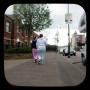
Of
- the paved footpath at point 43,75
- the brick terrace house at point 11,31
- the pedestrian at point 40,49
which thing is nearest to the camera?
the brick terrace house at point 11,31

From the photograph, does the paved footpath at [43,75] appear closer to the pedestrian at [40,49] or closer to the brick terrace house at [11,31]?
the brick terrace house at [11,31]

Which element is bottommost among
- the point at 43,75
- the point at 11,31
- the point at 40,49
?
the point at 43,75

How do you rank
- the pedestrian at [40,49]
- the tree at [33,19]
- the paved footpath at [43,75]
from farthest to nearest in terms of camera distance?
the pedestrian at [40,49] → the paved footpath at [43,75] → the tree at [33,19]

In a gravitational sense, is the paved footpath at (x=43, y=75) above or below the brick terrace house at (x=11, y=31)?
below

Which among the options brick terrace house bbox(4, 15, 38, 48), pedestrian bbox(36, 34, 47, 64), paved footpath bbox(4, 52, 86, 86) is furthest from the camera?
pedestrian bbox(36, 34, 47, 64)

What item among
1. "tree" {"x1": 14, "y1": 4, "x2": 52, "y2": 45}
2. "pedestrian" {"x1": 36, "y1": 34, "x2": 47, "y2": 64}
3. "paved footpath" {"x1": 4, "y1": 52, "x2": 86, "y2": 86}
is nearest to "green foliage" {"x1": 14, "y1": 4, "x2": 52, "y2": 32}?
"tree" {"x1": 14, "y1": 4, "x2": 52, "y2": 45}

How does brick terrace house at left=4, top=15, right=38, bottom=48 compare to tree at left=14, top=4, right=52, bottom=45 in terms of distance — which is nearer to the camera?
brick terrace house at left=4, top=15, right=38, bottom=48

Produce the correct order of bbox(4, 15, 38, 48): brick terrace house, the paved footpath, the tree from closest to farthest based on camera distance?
bbox(4, 15, 38, 48): brick terrace house → the tree → the paved footpath

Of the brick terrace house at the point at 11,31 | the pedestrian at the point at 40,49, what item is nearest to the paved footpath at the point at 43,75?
the brick terrace house at the point at 11,31

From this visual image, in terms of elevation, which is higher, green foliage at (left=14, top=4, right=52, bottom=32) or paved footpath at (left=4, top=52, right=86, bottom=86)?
green foliage at (left=14, top=4, right=52, bottom=32)

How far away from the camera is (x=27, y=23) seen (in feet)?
15.7

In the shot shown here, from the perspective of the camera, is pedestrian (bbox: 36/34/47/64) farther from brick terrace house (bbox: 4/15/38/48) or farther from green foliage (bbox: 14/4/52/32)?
green foliage (bbox: 14/4/52/32)

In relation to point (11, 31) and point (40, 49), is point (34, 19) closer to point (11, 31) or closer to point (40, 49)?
point (11, 31)

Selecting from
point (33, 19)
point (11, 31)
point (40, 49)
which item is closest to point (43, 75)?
point (40, 49)
